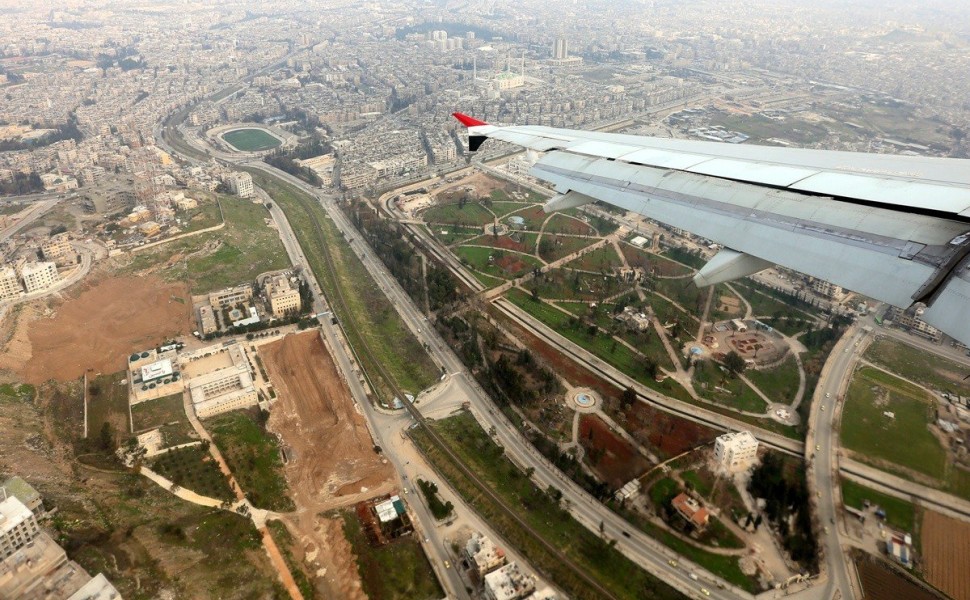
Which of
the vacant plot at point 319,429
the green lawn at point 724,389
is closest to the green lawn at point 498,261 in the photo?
the vacant plot at point 319,429

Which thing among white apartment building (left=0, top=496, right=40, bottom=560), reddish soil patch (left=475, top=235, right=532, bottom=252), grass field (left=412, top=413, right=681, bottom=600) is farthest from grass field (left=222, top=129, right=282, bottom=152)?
white apartment building (left=0, top=496, right=40, bottom=560)

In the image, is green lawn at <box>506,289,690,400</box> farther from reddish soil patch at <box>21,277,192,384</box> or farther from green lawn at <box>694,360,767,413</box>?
reddish soil patch at <box>21,277,192,384</box>

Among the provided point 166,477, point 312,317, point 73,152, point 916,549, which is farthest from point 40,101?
point 916,549

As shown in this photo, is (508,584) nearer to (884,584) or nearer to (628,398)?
(628,398)

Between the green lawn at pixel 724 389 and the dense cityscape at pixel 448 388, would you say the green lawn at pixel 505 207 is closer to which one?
the dense cityscape at pixel 448 388

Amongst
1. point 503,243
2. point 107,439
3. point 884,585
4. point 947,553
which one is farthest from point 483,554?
point 503,243

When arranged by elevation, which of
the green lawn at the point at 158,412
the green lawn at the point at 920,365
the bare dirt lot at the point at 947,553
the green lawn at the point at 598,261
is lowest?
the bare dirt lot at the point at 947,553
